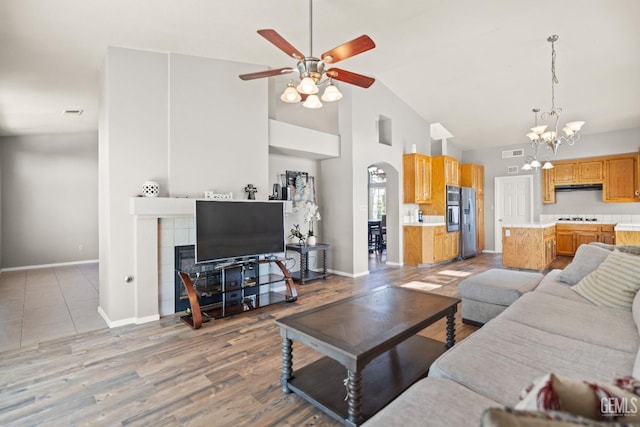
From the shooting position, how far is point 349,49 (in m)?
2.68

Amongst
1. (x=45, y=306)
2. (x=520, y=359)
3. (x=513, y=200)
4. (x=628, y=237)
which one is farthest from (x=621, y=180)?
(x=45, y=306)

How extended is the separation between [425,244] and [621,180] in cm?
475

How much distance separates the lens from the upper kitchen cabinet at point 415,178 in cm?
707

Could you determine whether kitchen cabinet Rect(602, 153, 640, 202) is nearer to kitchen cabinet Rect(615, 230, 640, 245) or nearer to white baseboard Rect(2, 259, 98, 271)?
kitchen cabinet Rect(615, 230, 640, 245)

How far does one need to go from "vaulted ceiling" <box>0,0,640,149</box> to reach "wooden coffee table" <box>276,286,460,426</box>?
2996mm

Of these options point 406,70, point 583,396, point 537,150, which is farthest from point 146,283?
point 537,150

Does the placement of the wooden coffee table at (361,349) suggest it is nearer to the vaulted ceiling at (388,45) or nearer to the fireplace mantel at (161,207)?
the fireplace mantel at (161,207)

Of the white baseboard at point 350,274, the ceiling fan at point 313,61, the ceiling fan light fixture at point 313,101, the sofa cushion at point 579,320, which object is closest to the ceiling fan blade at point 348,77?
the ceiling fan at point 313,61

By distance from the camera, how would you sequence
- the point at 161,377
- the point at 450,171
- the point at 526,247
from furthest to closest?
the point at 450,171, the point at 526,247, the point at 161,377

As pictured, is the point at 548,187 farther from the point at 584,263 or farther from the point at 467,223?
the point at 584,263

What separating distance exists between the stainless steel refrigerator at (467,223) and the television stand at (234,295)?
16.9 feet

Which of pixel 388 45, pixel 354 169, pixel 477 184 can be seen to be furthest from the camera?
pixel 477 184

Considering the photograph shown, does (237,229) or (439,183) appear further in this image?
(439,183)

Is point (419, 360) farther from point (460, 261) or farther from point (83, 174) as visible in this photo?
point (83, 174)
